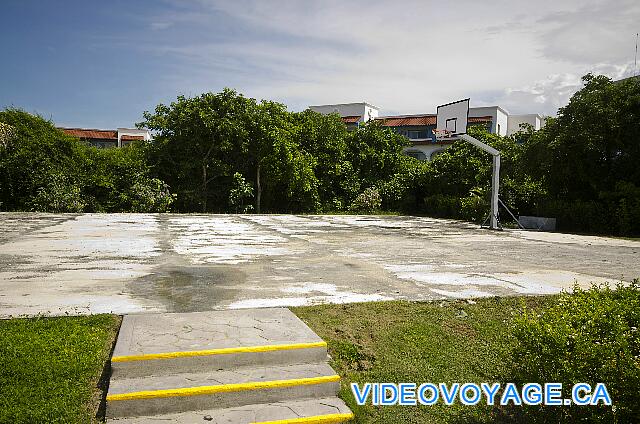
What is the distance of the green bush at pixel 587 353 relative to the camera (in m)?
2.46

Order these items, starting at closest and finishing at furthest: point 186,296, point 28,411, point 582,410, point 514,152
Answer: point 582,410 < point 28,411 < point 186,296 < point 514,152

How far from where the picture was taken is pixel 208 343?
356 cm

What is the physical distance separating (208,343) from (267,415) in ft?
2.63

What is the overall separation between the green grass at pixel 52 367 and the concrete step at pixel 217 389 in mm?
216

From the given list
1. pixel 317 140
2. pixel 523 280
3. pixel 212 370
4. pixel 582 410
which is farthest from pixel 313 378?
pixel 317 140

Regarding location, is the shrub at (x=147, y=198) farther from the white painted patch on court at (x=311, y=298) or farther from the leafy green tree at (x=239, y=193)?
the white painted patch on court at (x=311, y=298)

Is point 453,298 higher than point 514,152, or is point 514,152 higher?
point 514,152

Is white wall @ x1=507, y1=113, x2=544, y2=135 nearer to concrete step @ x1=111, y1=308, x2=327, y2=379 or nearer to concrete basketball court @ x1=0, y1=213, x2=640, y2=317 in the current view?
concrete basketball court @ x1=0, y1=213, x2=640, y2=317

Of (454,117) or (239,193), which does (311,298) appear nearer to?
(454,117)

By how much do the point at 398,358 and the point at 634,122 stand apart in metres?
12.9

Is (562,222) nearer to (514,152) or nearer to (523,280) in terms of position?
(514,152)

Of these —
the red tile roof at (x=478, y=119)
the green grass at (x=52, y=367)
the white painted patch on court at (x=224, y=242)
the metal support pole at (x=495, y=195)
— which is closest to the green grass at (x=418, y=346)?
the green grass at (x=52, y=367)

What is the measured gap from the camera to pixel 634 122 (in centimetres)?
1314

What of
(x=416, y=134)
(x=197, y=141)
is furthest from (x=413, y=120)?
(x=197, y=141)
